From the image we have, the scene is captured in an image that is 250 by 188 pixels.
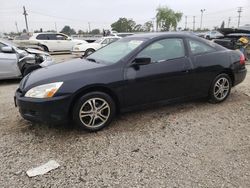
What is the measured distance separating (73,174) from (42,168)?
1.31 feet

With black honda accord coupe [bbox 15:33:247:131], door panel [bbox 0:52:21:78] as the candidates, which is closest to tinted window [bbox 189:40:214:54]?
black honda accord coupe [bbox 15:33:247:131]

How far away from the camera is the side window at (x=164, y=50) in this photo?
409cm

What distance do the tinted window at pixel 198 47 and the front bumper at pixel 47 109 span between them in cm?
248

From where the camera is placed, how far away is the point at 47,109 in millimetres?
3371

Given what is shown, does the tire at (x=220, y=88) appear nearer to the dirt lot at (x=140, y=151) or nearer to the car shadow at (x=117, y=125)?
the dirt lot at (x=140, y=151)

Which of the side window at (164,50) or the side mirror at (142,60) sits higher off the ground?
the side window at (164,50)

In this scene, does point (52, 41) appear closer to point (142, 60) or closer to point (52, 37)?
point (52, 37)

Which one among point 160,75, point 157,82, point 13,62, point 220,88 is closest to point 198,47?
point 220,88

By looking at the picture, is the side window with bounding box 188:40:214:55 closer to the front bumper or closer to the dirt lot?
the dirt lot

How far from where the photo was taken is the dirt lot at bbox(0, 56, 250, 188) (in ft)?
8.68

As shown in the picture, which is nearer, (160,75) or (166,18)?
(160,75)

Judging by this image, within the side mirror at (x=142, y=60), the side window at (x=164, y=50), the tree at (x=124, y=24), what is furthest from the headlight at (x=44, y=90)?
the tree at (x=124, y=24)

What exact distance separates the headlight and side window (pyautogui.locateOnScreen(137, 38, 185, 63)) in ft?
4.61

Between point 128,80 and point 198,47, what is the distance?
66.6 inches
